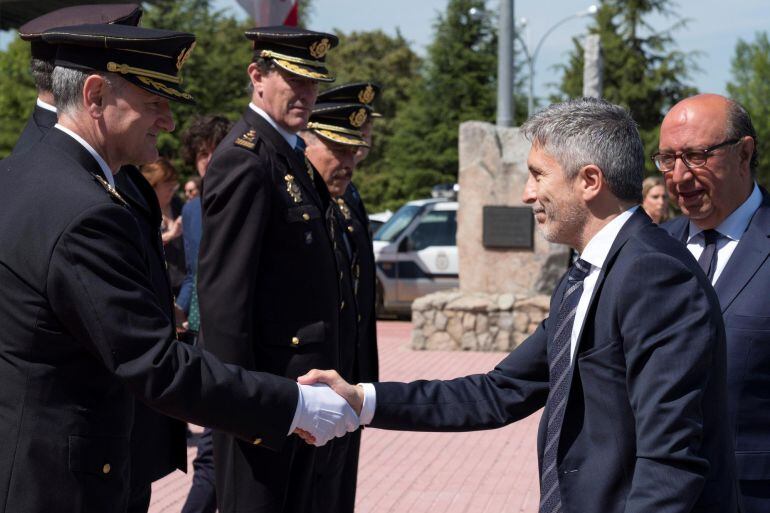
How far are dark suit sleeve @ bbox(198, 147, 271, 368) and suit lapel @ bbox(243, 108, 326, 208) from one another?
5.6 inches

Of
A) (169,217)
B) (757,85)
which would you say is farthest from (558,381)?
(757,85)

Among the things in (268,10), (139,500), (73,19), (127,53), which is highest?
Answer: (268,10)

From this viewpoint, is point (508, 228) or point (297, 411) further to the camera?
point (508, 228)

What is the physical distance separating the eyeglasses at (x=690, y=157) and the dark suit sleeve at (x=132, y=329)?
60.2 inches

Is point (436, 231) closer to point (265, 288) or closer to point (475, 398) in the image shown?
point (265, 288)

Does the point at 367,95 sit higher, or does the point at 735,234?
the point at 367,95

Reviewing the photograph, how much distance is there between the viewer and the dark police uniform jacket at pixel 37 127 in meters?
3.16

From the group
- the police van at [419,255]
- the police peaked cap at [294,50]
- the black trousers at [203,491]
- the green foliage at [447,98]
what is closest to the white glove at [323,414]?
the police peaked cap at [294,50]

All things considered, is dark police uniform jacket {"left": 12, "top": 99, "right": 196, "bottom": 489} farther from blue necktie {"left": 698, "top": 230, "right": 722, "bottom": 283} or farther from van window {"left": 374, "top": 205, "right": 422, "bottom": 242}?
van window {"left": 374, "top": 205, "right": 422, "bottom": 242}

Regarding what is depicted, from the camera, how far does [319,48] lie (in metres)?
4.60

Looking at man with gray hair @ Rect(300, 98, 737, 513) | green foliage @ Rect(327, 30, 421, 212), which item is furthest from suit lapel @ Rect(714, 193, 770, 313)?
green foliage @ Rect(327, 30, 421, 212)

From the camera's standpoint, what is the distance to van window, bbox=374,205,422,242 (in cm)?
1611

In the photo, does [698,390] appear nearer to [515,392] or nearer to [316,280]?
[515,392]

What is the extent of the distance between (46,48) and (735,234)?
2.15 m
